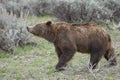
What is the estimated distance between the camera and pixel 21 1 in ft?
63.2

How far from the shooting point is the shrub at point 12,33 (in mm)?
10414

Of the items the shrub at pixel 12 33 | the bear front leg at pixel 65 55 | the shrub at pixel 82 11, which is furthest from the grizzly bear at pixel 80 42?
the shrub at pixel 82 11

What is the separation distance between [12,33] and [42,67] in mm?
2402

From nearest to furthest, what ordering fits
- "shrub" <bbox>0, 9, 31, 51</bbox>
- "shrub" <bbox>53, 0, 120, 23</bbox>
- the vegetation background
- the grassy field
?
the grassy field, the vegetation background, "shrub" <bbox>0, 9, 31, 51</bbox>, "shrub" <bbox>53, 0, 120, 23</bbox>

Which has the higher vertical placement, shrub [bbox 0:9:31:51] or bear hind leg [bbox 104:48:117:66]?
bear hind leg [bbox 104:48:117:66]

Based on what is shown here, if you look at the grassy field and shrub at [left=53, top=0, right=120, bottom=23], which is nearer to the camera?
the grassy field

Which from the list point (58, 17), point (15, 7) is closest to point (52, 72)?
point (58, 17)

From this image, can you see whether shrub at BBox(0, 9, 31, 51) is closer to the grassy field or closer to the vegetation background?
the vegetation background

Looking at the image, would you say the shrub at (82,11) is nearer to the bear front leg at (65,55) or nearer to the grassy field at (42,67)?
the grassy field at (42,67)

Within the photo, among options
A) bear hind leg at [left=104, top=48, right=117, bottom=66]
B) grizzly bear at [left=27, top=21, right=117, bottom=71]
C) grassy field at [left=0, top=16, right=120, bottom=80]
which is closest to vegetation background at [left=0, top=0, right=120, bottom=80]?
grassy field at [left=0, top=16, right=120, bottom=80]

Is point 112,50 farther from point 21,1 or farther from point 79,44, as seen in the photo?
point 21,1

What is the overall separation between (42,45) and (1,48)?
56.6 inches

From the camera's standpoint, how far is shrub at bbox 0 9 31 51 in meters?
10.4

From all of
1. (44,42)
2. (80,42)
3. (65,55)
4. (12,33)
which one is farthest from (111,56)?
(44,42)
